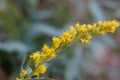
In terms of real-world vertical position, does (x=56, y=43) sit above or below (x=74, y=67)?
below

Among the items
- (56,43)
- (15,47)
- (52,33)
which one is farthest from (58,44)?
(52,33)

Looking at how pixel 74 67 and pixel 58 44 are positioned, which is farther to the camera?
pixel 74 67

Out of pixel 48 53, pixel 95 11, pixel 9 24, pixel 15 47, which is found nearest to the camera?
pixel 48 53

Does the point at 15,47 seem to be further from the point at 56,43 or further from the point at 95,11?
the point at 56,43

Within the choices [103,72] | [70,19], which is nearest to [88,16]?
[70,19]

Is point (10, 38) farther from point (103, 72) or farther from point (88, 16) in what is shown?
point (103, 72)

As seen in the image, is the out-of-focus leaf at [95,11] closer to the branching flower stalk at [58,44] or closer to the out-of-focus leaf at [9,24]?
the out-of-focus leaf at [9,24]

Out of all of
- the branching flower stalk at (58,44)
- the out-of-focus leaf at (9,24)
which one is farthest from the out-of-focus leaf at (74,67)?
the branching flower stalk at (58,44)

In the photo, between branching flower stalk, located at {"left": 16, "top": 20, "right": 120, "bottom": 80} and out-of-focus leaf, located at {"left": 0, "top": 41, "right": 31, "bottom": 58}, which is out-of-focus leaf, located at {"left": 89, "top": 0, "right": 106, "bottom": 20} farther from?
branching flower stalk, located at {"left": 16, "top": 20, "right": 120, "bottom": 80}

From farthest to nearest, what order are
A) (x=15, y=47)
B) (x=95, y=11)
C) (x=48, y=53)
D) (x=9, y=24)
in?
1. (x=95, y=11)
2. (x=9, y=24)
3. (x=15, y=47)
4. (x=48, y=53)
